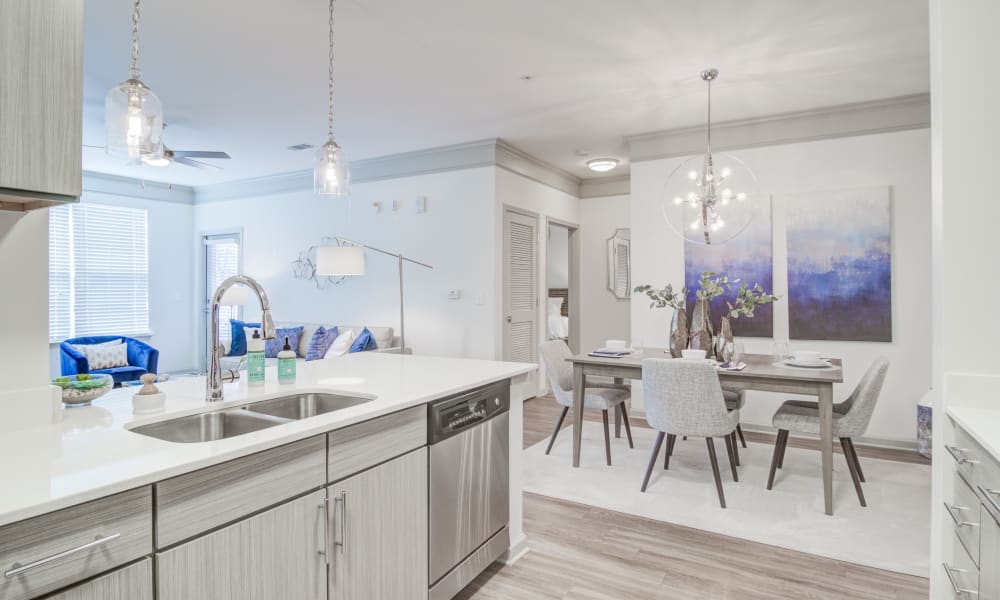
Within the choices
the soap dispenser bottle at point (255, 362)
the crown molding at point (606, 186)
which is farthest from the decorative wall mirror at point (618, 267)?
the soap dispenser bottle at point (255, 362)

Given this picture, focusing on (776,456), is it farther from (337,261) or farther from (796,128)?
(337,261)

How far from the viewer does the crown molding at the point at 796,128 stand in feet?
13.3

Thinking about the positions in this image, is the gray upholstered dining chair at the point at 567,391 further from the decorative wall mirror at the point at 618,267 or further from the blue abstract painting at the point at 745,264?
the decorative wall mirror at the point at 618,267

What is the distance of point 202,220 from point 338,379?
6.61 m

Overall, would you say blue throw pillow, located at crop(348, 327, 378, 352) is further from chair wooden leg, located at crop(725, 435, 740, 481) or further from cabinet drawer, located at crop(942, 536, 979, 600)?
cabinet drawer, located at crop(942, 536, 979, 600)

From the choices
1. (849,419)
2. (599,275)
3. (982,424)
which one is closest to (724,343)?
(849,419)

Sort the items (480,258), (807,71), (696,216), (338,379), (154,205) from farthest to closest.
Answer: (154,205), (480,258), (696,216), (807,71), (338,379)

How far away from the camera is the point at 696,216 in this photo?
4660 millimetres

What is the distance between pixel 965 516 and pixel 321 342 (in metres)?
5.41

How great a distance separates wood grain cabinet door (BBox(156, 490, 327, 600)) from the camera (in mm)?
1142

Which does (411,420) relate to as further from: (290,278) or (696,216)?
(290,278)

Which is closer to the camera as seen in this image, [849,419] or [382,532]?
[382,532]

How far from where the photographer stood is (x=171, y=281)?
737 cm

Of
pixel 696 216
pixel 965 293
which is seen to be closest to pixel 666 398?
pixel 965 293
